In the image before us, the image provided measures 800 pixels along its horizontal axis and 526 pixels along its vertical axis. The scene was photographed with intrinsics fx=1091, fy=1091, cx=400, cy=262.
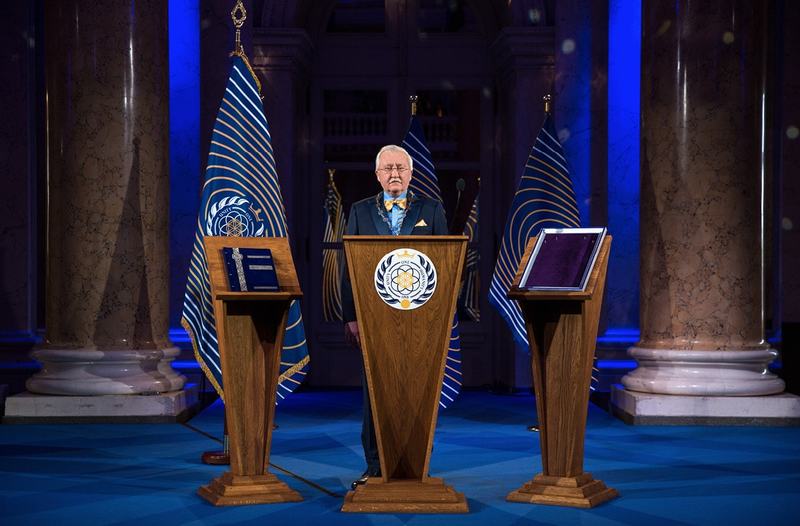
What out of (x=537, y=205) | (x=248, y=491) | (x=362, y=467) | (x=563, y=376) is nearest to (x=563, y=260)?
(x=563, y=376)

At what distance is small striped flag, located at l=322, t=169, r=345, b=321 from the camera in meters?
10.7

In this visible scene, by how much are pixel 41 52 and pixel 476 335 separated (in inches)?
192

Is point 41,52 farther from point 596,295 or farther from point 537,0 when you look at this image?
point 596,295

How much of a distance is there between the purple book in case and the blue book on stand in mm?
1100

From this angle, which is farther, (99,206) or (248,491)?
(99,206)

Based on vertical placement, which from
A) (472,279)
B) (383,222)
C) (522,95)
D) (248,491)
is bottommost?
(248,491)

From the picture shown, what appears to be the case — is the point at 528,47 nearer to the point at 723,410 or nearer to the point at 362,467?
the point at 723,410

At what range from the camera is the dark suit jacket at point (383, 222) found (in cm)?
498

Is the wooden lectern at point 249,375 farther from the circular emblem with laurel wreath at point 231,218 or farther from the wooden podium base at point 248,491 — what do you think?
the circular emblem with laurel wreath at point 231,218

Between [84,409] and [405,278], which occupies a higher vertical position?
[405,278]

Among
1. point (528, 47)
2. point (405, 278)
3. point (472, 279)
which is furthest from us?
point (472, 279)

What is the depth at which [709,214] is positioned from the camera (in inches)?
300

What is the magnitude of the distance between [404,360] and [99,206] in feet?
12.8

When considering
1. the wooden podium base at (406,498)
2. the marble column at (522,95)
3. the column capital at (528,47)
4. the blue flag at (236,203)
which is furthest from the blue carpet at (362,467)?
the column capital at (528,47)
